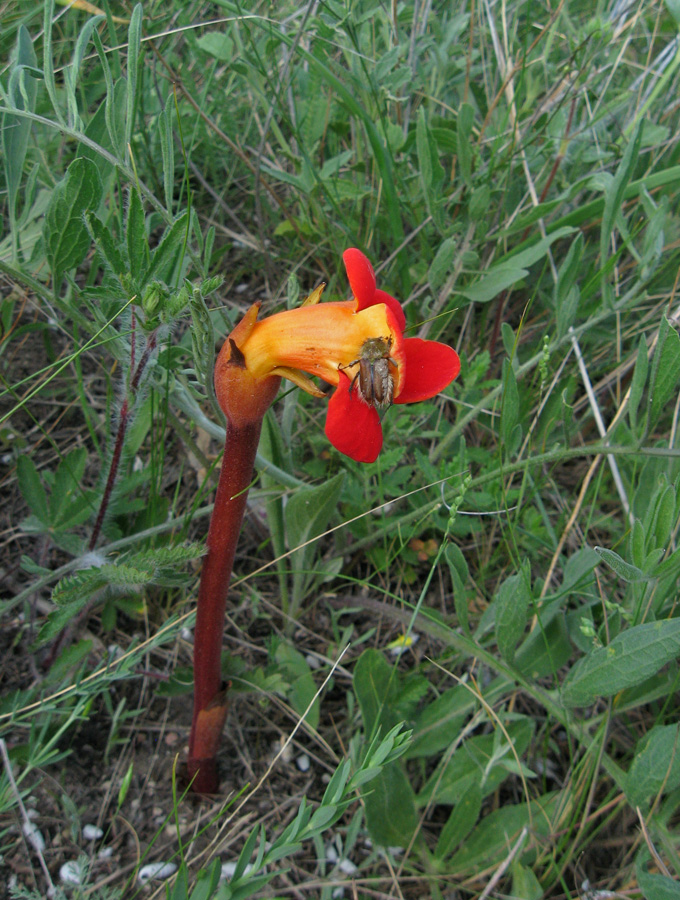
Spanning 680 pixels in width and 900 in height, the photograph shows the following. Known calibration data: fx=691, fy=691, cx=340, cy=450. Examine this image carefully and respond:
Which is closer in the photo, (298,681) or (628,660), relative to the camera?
(628,660)

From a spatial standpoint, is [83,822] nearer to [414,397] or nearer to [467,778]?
[467,778]

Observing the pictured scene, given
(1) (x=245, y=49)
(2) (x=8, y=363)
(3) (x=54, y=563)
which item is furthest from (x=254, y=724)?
(1) (x=245, y=49)

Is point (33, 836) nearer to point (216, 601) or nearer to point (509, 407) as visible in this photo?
point (216, 601)

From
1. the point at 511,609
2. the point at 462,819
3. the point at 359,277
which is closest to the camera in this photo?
the point at 359,277

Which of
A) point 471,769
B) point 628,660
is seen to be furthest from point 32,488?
point 628,660

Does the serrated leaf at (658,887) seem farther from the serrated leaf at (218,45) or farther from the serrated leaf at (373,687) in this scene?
the serrated leaf at (218,45)

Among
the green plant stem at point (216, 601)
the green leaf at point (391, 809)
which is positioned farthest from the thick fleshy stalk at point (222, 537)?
the green leaf at point (391, 809)

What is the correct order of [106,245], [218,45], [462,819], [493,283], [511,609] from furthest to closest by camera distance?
[218,45]
[493,283]
[462,819]
[511,609]
[106,245]
